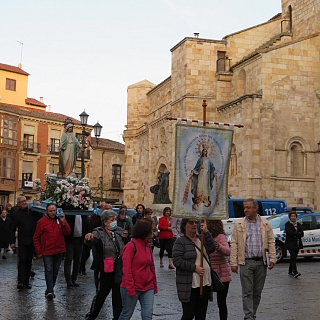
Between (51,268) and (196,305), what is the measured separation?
12.8ft

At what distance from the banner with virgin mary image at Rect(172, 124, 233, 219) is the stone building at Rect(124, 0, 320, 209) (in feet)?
71.9

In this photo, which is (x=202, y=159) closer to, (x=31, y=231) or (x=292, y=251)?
(x=31, y=231)

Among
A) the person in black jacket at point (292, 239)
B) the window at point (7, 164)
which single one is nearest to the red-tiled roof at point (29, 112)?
the window at point (7, 164)

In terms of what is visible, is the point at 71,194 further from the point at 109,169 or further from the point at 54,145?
the point at 109,169

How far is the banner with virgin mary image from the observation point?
6.66 metres

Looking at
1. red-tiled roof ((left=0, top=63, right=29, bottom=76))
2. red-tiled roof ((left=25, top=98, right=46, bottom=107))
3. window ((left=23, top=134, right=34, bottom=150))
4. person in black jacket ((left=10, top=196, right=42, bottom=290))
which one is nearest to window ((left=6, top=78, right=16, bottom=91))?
red-tiled roof ((left=0, top=63, right=29, bottom=76))

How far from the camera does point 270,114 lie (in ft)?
95.6

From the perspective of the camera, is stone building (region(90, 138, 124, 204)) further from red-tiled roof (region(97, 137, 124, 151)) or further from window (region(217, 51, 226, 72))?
window (region(217, 51, 226, 72))

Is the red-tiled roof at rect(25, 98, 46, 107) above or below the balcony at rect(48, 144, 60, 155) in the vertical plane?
above

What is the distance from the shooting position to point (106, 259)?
7.43 m

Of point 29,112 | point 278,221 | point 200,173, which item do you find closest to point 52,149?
point 29,112

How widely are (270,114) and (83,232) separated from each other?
1890cm

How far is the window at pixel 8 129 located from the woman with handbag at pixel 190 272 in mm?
44107

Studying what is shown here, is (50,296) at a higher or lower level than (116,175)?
lower
